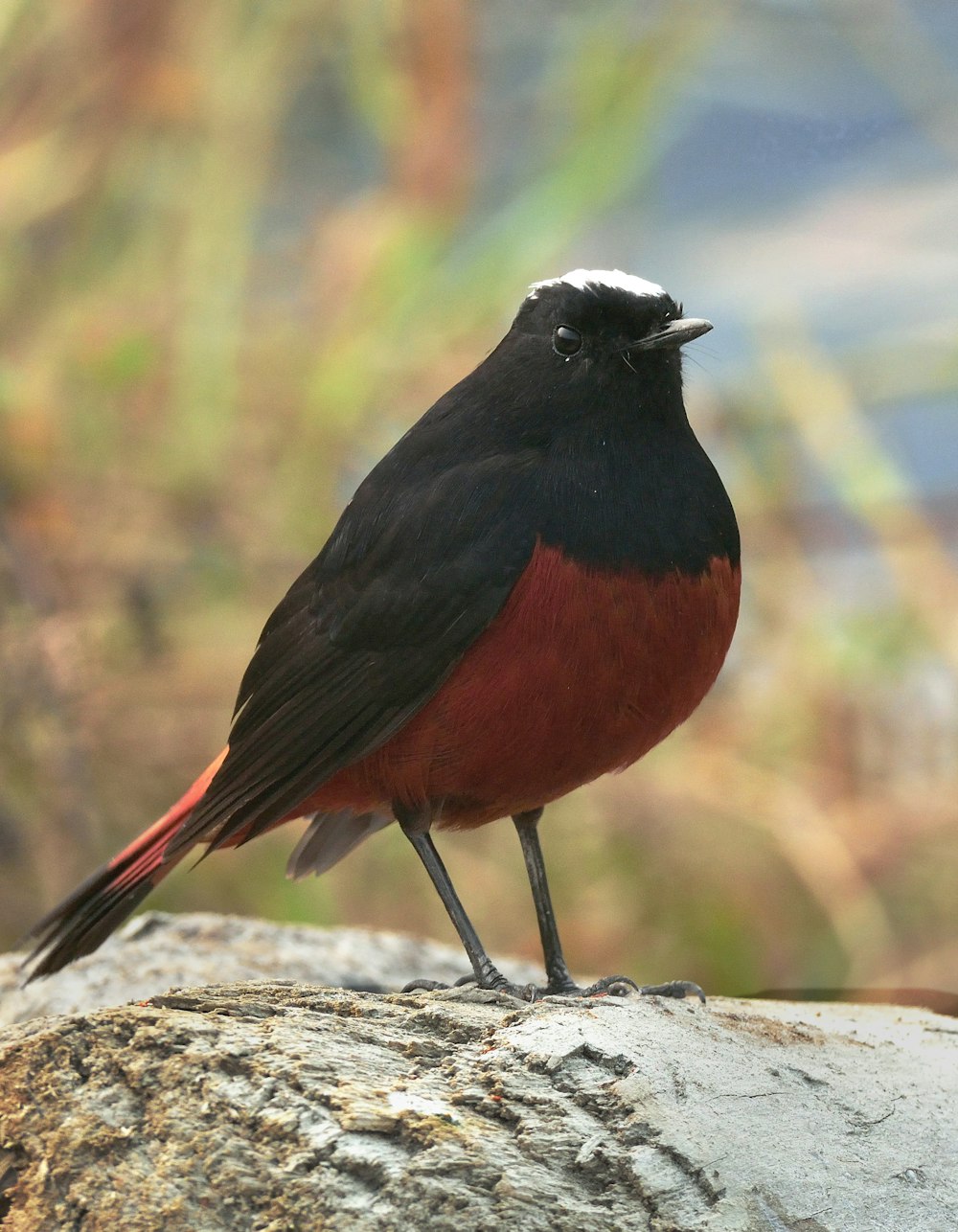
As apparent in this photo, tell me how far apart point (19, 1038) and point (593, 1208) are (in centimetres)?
86

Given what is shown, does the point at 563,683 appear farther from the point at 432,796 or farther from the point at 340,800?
the point at 340,800

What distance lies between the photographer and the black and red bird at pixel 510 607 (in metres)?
2.72

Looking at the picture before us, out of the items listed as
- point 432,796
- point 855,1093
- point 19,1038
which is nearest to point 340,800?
point 432,796

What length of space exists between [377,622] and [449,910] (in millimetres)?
546

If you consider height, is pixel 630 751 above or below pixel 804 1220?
above

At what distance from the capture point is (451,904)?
9.90ft

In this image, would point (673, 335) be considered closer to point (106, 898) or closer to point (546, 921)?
point (546, 921)

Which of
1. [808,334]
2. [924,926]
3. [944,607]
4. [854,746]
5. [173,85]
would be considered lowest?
[924,926]

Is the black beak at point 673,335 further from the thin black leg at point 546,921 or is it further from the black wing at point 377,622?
the thin black leg at point 546,921

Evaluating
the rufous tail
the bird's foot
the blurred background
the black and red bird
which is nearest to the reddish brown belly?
the black and red bird

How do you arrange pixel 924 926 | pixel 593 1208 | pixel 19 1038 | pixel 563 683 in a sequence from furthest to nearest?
pixel 924 926
pixel 563 683
pixel 19 1038
pixel 593 1208

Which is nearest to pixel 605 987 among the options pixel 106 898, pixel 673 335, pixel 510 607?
pixel 510 607

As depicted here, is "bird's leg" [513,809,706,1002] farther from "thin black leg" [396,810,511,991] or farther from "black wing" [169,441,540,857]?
"black wing" [169,441,540,857]

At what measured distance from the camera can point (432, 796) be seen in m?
2.91
